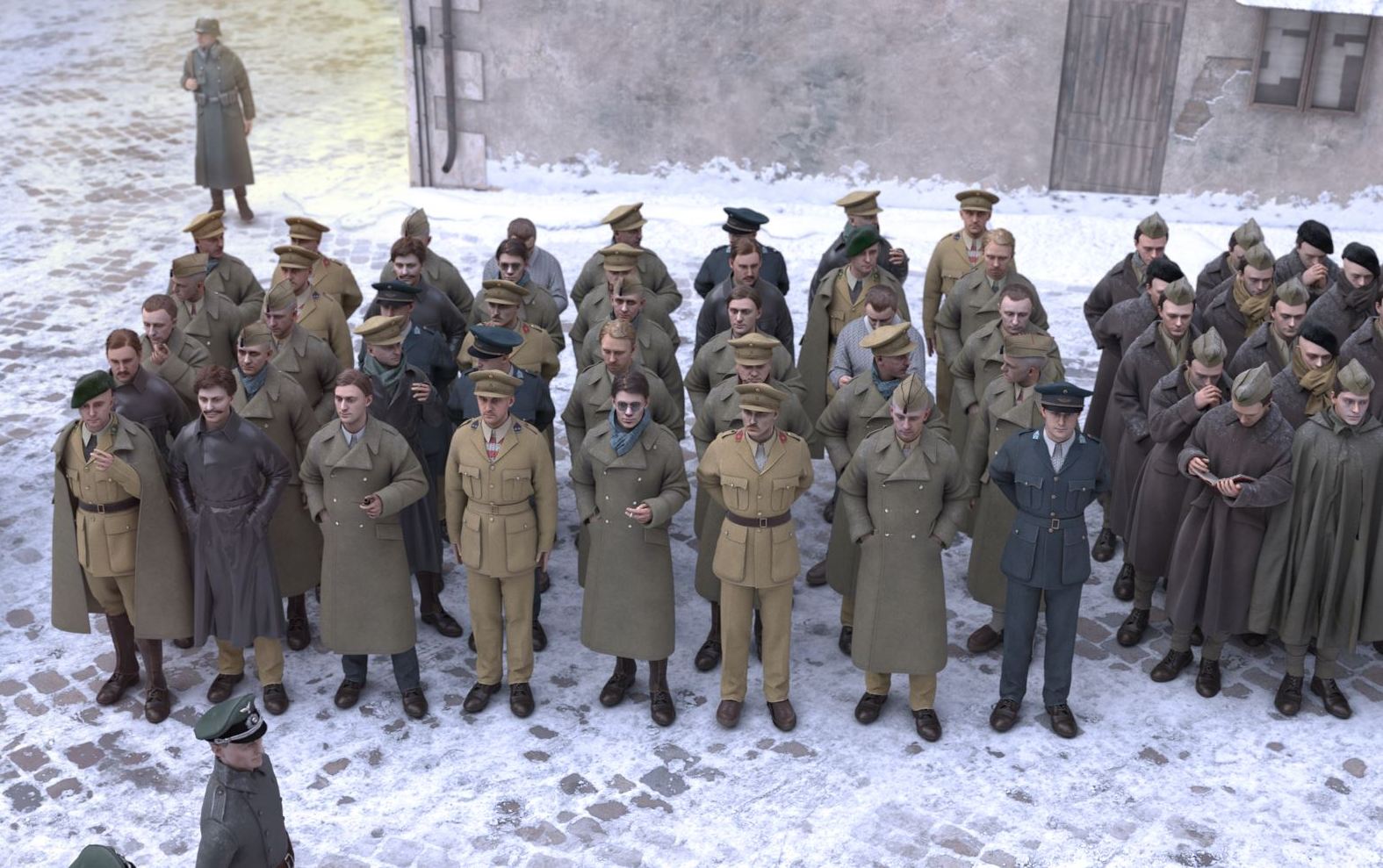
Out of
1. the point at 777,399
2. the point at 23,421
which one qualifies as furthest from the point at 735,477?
the point at 23,421

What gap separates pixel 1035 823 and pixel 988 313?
3.34 m

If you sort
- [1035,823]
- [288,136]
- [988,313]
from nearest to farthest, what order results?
[1035,823], [988,313], [288,136]

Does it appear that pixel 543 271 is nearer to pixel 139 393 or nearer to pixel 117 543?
pixel 139 393

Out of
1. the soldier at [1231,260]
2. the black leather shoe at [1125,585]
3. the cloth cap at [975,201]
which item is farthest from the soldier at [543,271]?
the soldier at [1231,260]

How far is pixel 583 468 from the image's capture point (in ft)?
25.9

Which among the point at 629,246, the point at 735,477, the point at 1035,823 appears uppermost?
the point at 629,246

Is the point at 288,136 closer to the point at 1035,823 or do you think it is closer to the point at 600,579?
the point at 600,579

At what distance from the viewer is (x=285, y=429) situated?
8375 millimetres

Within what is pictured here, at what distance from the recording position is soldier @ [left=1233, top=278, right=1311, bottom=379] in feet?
28.3

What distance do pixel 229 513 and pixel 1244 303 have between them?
583 cm

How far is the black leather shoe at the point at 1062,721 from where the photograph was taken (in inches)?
308

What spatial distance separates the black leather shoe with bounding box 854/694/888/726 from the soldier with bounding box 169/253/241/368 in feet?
14.0

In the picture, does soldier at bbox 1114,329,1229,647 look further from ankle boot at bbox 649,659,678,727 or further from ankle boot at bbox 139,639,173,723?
ankle boot at bbox 139,639,173,723

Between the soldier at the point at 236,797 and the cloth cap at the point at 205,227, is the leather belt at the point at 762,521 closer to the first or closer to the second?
the soldier at the point at 236,797
